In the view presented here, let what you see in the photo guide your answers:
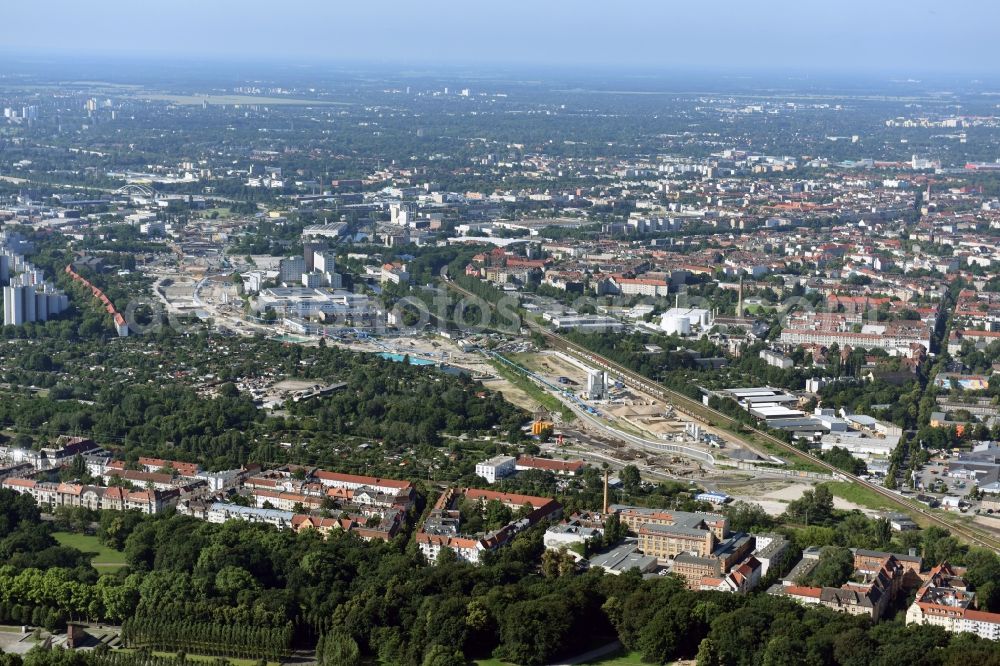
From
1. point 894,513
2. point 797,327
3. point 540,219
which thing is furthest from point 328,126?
point 894,513

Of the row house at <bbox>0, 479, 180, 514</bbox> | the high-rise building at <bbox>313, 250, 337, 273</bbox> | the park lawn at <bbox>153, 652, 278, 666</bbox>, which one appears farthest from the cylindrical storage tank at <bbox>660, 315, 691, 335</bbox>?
the park lawn at <bbox>153, 652, 278, 666</bbox>

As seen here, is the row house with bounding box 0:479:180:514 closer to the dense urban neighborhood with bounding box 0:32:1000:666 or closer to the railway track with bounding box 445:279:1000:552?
the dense urban neighborhood with bounding box 0:32:1000:666

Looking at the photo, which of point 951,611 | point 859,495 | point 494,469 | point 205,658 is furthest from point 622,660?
point 859,495

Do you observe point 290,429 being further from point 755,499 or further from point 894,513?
point 894,513

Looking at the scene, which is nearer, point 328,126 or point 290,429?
point 290,429

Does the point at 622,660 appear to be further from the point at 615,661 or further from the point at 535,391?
the point at 535,391

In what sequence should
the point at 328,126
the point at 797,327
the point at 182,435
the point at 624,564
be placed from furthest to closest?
1. the point at 328,126
2. the point at 797,327
3. the point at 182,435
4. the point at 624,564

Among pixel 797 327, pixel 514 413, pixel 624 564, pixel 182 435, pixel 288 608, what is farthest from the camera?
pixel 797 327
